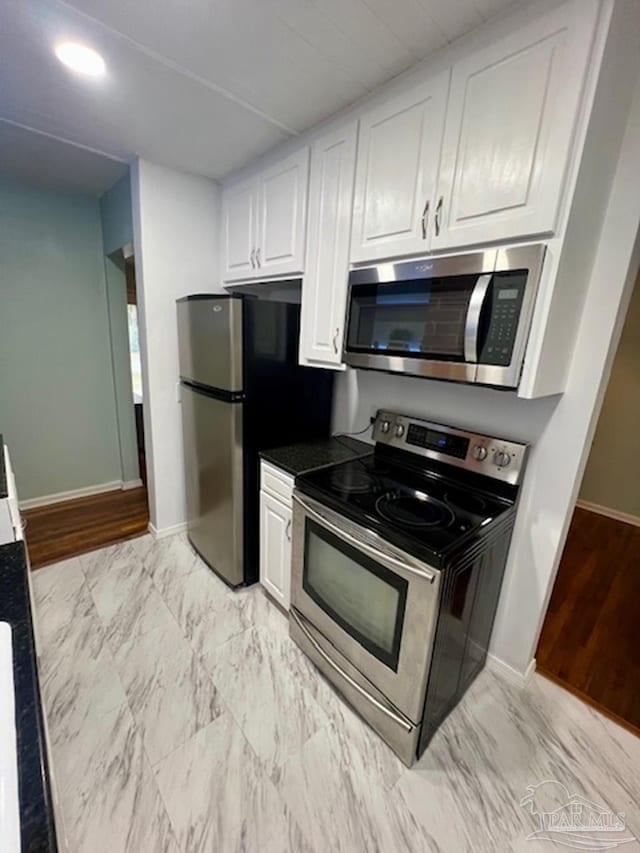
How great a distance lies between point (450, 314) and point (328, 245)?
752 millimetres

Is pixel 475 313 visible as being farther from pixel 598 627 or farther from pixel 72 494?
pixel 72 494

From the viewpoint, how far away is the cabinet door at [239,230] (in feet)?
7.17

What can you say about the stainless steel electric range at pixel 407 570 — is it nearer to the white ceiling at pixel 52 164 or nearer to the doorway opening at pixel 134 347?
the white ceiling at pixel 52 164

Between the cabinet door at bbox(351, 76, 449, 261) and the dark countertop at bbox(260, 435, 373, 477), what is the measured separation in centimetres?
97

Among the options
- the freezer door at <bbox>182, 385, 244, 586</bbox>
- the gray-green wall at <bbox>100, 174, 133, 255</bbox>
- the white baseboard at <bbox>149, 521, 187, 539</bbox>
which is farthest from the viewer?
the white baseboard at <bbox>149, 521, 187, 539</bbox>

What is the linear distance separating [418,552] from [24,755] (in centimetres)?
100

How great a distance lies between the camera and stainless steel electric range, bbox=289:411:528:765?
1.24 meters

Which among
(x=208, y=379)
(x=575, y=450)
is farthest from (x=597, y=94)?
(x=208, y=379)

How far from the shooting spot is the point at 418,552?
119 centimetres

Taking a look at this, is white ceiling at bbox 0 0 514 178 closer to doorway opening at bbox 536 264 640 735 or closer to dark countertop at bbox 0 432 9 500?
dark countertop at bbox 0 432 9 500

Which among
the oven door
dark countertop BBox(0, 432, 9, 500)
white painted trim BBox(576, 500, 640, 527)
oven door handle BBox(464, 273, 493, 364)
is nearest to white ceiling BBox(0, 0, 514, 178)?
oven door handle BBox(464, 273, 493, 364)

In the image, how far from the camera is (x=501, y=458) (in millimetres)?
1545

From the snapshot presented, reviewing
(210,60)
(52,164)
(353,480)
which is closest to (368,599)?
(353,480)

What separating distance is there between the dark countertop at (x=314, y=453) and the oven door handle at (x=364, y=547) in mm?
185
